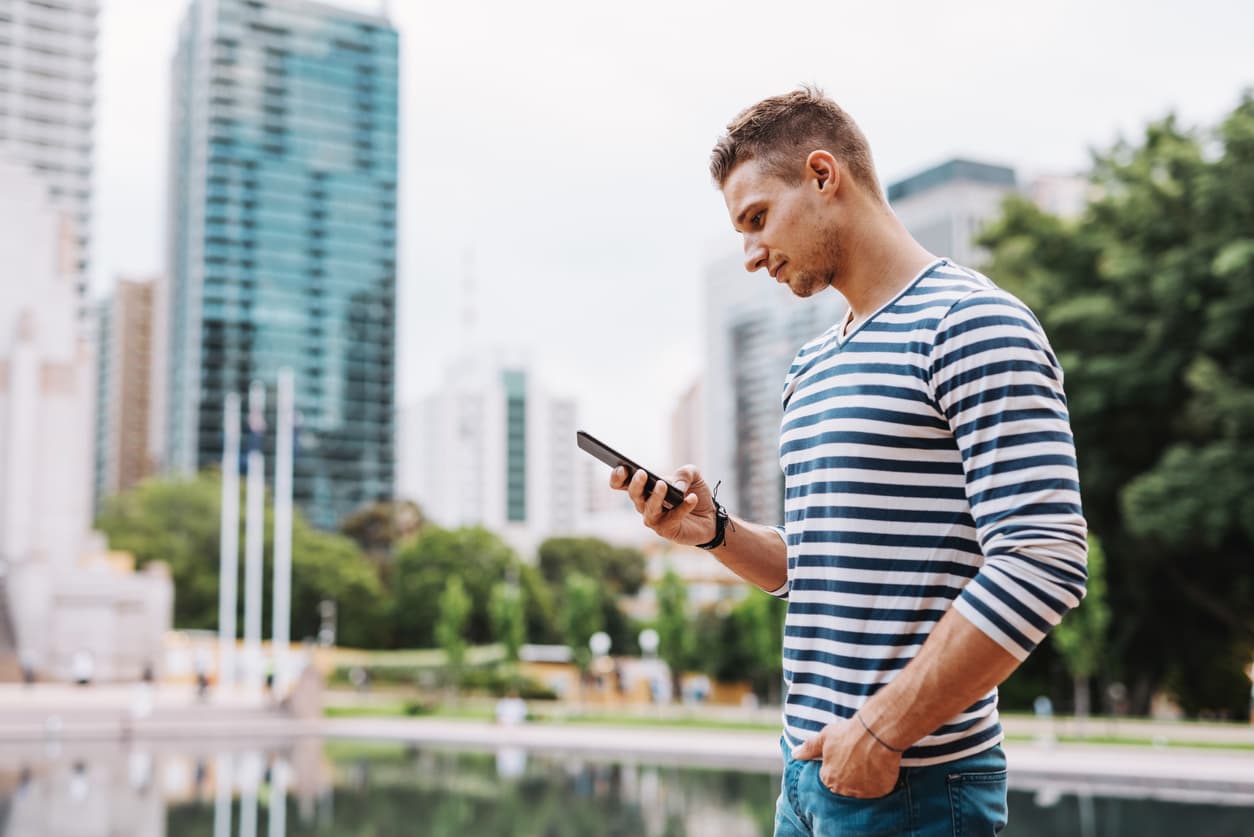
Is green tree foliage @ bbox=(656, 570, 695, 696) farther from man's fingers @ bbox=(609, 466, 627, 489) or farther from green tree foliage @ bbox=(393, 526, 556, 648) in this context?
man's fingers @ bbox=(609, 466, 627, 489)

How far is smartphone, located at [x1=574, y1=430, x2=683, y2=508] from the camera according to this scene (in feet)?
7.43

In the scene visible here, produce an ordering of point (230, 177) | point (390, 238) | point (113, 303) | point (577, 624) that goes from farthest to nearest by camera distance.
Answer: point (113, 303) < point (390, 238) < point (230, 177) < point (577, 624)

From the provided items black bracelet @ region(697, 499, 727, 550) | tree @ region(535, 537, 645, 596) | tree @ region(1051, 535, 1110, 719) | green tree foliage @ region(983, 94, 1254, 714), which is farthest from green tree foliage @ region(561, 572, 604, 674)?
tree @ region(535, 537, 645, 596)

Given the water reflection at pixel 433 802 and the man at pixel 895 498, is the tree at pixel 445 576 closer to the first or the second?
the water reflection at pixel 433 802

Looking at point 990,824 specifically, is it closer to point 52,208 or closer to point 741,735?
point 741,735

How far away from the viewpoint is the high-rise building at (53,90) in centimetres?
9644

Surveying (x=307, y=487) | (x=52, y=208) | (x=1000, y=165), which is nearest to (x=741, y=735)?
(x=52, y=208)

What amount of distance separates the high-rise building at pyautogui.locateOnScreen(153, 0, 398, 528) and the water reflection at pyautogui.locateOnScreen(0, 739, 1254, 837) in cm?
9436

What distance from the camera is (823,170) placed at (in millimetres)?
2041

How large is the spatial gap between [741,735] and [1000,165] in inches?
2513

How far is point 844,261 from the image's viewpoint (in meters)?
2.09

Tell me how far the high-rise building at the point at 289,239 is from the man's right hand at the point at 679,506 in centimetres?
11024

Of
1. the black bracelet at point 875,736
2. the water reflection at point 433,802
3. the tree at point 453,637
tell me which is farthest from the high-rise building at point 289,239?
the black bracelet at point 875,736

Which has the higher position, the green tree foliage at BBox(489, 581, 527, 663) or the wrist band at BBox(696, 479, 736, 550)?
the wrist band at BBox(696, 479, 736, 550)
